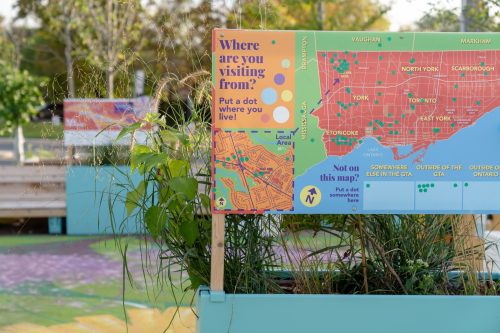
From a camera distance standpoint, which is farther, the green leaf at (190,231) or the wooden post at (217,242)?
the green leaf at (190,231)

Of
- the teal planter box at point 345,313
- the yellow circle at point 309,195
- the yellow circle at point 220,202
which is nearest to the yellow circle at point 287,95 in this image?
the yellow circle at point 309,195

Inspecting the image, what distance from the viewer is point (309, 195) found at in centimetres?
348

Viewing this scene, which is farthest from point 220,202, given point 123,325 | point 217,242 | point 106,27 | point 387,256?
point 106,27

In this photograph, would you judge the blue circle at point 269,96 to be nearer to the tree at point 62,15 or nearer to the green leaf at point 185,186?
the green leaf at point 185,186

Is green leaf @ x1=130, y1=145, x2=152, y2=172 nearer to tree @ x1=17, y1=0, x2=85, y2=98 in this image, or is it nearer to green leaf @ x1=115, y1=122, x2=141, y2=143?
green leaf @ x1=115, y1=122, x2=141, y2=143

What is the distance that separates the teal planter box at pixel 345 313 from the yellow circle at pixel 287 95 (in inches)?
31.4

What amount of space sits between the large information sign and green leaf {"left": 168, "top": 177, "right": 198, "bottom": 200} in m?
0.12

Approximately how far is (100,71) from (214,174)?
0.85 m

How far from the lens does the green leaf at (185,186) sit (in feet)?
11.5

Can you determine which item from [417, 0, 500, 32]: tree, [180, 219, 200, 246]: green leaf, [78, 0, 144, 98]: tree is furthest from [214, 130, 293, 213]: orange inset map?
[78, 0, 144, 98]: tree

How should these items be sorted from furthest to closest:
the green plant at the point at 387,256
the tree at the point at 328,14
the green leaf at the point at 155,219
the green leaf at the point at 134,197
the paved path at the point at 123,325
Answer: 1. the tree at the point at 328,14
2. the paved path at the point at 123,325
3. the green plant at the point at 387,256
4. the green leaf at the point at 134,197
5. the green leaf at the point at 155,219

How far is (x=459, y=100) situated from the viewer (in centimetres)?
355

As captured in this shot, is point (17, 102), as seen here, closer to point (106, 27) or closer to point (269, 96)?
point (106, 27)

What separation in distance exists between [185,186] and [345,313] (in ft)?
2.76
